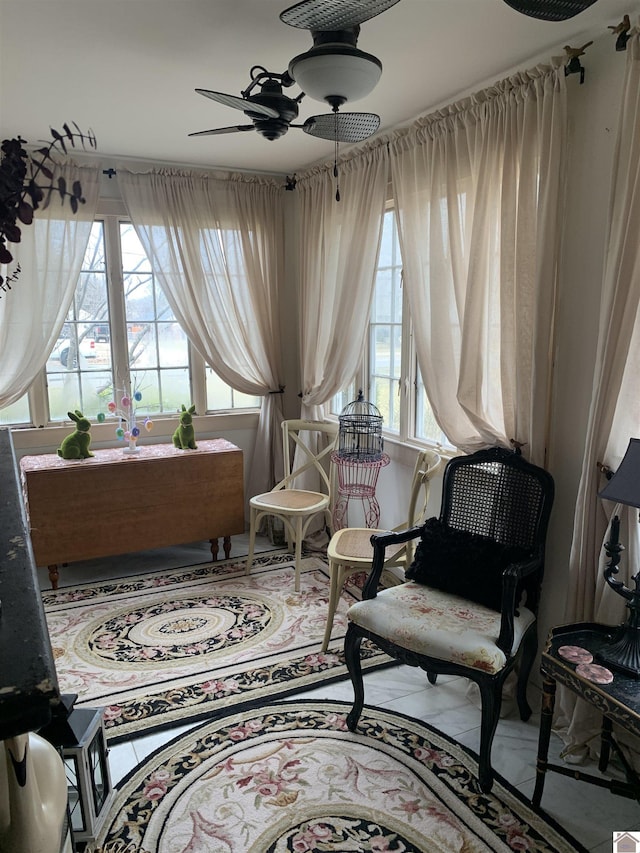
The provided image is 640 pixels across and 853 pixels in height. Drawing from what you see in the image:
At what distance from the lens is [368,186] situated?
329 cm

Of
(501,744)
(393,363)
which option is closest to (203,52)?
(393,363)

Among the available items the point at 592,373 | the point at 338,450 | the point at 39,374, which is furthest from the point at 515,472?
the point at 39,374

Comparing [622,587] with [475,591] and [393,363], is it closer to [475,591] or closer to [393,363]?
[475,591]

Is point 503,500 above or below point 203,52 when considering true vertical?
below

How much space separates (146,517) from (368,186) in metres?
2.34

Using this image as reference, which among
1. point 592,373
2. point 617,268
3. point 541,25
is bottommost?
point 592,373

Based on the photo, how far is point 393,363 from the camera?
352 cm

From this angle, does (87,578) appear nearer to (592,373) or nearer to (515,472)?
(515,472)

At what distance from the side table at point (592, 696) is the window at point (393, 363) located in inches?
52.8

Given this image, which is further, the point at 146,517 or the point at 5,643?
the point at 146,517

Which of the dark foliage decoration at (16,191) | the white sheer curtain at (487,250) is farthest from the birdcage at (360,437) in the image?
the dark foliage decoration at (16,191)

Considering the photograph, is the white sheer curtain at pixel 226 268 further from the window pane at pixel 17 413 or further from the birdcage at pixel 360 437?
the window pane at pixel 17 413

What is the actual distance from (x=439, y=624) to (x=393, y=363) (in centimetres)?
177

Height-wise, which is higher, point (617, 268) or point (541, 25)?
point (541, 25)
